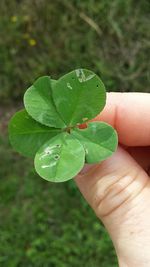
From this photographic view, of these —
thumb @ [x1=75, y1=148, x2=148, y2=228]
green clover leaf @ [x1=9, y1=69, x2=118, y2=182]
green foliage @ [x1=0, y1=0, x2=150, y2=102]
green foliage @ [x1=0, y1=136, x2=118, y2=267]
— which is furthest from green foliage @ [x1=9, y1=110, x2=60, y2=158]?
green foliage @ [x1=0, y1=0, x2=150, y2=102]

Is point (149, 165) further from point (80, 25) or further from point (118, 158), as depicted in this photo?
point (80, 25)

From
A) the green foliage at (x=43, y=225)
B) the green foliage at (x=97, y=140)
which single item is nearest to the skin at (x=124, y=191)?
the green foliage at (x=97, y=140)

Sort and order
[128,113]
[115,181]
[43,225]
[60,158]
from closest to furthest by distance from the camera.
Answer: [60,158] < [115,181] < [128,113] < [43,225]

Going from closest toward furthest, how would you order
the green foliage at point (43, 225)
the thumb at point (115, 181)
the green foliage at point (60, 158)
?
the green foliage at point (60, 158) < the thumb at point (115, 181) < the green foliage at point (43, 225)

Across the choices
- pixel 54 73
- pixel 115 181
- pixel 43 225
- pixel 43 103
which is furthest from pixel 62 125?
pixel 54 73

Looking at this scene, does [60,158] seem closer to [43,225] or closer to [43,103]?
[43,103]

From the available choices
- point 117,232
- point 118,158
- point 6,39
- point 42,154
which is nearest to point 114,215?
point 117,232

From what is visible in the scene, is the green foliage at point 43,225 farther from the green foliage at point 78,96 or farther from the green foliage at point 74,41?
the green foliage at point 78,96

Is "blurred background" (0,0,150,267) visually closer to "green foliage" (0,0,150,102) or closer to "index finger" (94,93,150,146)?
"green foliage" (0,0,150,102)
